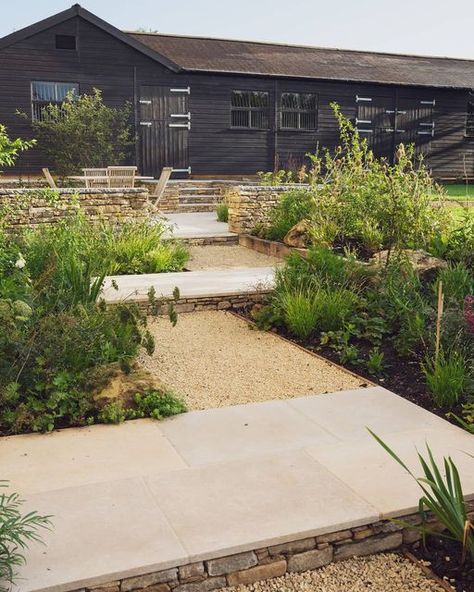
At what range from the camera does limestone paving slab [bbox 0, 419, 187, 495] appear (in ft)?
11.4

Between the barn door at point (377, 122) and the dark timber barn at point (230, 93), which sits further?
the barn door at point (377, 122)

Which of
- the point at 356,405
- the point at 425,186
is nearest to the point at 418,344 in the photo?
the point at 356,405

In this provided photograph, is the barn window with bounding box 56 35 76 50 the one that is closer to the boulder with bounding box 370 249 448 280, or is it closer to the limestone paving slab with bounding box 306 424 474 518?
the boulder with bounding box 370 249 448 280

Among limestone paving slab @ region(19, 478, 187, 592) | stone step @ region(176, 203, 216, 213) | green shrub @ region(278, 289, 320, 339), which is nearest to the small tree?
stone step @ region(176, 203, 216, 213)

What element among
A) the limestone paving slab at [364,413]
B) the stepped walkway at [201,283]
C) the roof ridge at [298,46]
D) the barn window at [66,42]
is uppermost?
the roof ridge at [298,46]

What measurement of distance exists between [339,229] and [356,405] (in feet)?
17.2

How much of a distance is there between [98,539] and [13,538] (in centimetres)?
37

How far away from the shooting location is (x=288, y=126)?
21.1 metres

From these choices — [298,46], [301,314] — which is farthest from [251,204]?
[298,46]

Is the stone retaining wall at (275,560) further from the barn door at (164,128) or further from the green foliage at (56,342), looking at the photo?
the barn door at (164,128)

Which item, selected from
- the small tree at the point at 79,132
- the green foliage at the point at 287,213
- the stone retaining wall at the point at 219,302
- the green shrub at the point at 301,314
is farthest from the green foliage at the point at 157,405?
the small tree at the point at 79,132

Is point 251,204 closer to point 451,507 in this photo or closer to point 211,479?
point 211,479

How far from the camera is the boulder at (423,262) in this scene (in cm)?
738

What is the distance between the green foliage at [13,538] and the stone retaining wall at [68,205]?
634 centimetres
